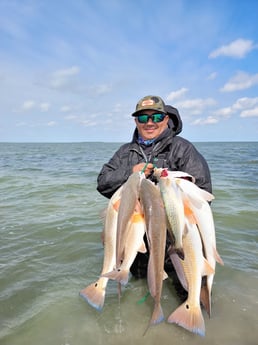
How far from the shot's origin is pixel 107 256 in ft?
12.1

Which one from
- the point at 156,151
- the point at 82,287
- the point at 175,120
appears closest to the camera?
the point at 156,151

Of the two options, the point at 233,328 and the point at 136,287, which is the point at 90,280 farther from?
the point at 233,328

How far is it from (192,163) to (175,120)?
870 mm

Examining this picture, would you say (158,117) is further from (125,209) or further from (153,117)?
(125,209)

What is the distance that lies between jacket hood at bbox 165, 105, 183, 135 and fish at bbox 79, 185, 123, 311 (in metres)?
1.67

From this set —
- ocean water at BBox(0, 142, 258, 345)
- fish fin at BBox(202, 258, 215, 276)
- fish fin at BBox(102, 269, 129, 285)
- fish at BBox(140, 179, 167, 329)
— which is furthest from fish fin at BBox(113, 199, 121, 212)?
fish fin at BBox(202, 258, 215, 276)

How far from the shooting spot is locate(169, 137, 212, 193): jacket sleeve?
13.6ft

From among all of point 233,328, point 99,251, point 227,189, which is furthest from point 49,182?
point 233,328

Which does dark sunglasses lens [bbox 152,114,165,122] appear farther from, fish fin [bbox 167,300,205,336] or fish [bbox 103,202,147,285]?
fish fin [bbox 167,300,205,336]

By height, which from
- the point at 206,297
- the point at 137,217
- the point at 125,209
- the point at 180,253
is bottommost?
the point at 206,297

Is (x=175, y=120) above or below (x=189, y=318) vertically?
above

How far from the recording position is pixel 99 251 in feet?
21.8

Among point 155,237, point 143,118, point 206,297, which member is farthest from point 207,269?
point 143,118

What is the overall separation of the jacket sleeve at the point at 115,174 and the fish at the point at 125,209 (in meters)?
0.88
